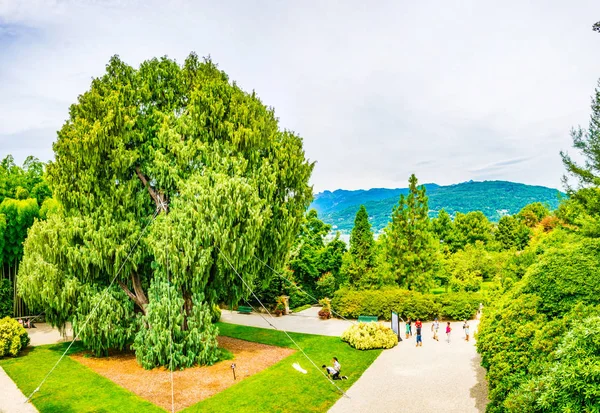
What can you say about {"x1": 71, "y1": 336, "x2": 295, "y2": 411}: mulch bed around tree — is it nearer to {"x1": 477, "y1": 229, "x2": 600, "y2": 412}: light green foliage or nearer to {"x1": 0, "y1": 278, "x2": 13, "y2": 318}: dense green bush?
{"x1": 477, "y1": 229, "x2": 600, "y2": 412}: light green foliage

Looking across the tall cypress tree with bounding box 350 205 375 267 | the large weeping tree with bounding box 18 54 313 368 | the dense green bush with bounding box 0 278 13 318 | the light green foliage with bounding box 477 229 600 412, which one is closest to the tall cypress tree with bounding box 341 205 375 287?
the tall cypress tree with bounding box 350 205 375 267

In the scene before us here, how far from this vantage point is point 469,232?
5319 centimetres

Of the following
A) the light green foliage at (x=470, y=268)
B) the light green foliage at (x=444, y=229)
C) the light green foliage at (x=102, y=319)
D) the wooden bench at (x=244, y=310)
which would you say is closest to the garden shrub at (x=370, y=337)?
the light green foliage at (x=102, y=319)

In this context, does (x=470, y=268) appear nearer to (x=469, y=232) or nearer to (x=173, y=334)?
(x=469, y=232)

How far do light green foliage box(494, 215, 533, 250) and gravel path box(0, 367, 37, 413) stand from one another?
175ft

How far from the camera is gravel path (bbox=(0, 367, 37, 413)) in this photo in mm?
11977

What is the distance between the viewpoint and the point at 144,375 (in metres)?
14.7

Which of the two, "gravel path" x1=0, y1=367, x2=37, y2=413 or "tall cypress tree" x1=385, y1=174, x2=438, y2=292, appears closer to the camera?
"gravel path" x1=0, y1=367, x2=37, y2=413

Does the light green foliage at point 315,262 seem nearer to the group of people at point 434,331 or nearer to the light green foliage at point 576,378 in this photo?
the group of people at point 434,331

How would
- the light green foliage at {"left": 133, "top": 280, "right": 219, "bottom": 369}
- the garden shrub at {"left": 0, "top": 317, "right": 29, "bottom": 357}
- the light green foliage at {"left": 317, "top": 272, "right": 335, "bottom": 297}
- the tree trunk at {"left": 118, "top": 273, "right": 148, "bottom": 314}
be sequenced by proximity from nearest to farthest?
the light green foliage at {"left": 133, "top": 280, "right": 219, "bottom": 369}, the tree trunk at {"left": 118, "top": 273, "right": 148, "bottom": 314}, the garden shrub at {"left": 0, "top": 317, "right": 29, "bottom": 357}, the light green foliage at {"left": 317, "top": 272, "right": 335, "bottom": 297}

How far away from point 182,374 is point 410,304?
14.2 metres

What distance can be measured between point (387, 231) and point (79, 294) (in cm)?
1862

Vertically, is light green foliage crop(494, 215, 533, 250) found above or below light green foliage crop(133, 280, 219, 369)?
above

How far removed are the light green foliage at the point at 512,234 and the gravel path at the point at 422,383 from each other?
132ft
